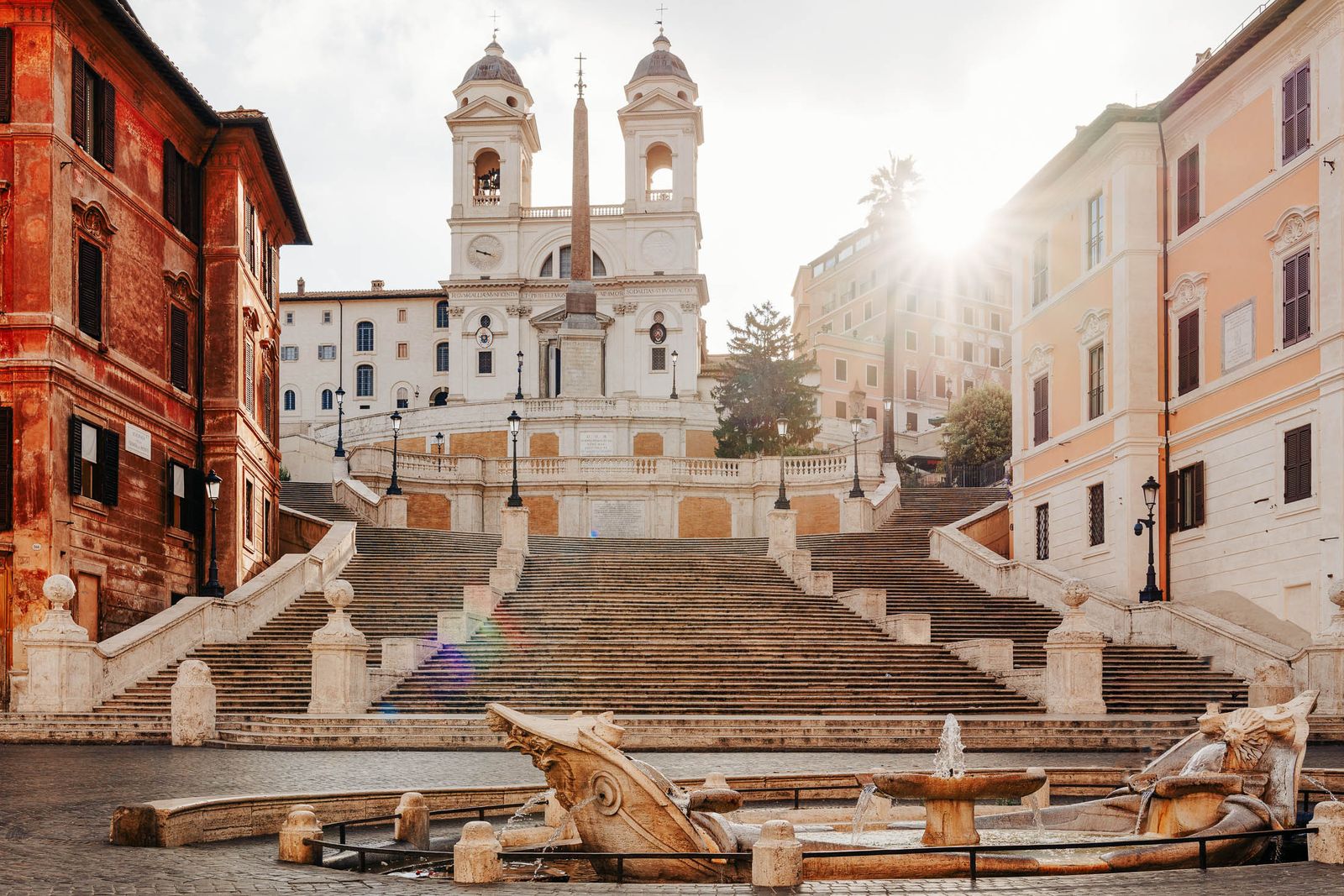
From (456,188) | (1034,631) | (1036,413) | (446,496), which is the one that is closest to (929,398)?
(456,188)

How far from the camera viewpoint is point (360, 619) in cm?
2991

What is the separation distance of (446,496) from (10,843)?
39.2 meters

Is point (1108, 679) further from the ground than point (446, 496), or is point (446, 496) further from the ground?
point (446, 496)

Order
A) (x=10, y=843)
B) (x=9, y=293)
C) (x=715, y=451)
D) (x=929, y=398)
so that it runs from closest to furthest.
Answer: (x=10, y=843) < (x=9, y=293) < (x=715, y=451) < (x=929, y=398)

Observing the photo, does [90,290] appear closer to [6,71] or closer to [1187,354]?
[6,71]

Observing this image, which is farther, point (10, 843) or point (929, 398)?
point (929, 398)

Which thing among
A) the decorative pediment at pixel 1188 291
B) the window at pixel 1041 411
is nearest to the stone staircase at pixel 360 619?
the window at pixel 1041 411

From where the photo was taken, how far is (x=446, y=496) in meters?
50.3

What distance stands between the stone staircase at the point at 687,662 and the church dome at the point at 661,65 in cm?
6280

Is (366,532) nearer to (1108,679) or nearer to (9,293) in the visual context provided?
(9,293)

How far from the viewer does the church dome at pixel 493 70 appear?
9219cm

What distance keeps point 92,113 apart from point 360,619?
10.7 meters

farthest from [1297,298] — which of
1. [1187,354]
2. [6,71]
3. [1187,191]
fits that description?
[6,71]

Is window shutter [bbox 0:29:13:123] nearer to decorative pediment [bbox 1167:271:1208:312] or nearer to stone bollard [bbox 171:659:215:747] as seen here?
stone bollard [bbox 171:659:215:747]
